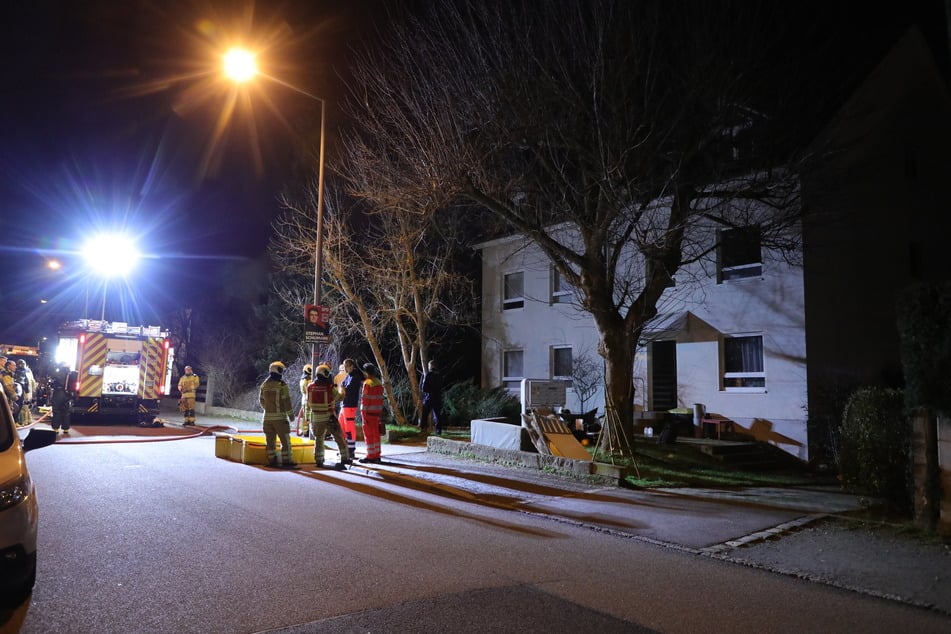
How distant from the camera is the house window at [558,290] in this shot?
66.1 feet

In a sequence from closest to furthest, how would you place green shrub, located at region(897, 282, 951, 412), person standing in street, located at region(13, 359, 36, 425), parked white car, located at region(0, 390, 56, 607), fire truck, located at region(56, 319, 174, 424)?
parked white car, located at region(0, 390, 56, 607)
green shrub, located at region(897, 282, 951, 412)
person standing in street, located at region(13, 359, 36, 425)
fire truck, located at region(56, 319, 174, 424)

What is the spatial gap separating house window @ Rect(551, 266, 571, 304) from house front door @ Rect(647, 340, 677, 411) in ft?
10.1

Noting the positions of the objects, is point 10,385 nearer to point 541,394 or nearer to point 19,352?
point 19,352

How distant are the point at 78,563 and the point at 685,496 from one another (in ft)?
24.5

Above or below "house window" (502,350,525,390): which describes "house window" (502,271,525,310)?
above

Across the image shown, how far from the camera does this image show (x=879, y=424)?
7.88 meters

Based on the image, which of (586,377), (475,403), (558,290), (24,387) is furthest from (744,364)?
(24,387)

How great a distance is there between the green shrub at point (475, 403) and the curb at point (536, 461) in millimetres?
4712

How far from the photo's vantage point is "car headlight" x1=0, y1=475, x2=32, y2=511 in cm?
410

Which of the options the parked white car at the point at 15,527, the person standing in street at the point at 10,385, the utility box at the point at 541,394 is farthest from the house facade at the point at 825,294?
the person standing in street at the point at 10,385

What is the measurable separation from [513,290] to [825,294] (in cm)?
967

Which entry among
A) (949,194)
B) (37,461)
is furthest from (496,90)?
(949,194)

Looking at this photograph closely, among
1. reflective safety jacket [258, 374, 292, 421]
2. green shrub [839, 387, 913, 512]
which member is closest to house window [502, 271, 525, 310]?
reflective safety jacket [258, 374, 292, 421]

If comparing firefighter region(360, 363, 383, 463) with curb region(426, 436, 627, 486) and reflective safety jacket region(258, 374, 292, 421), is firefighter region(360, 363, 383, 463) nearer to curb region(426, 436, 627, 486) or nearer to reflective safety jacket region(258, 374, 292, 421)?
reflective safety jacket region(258, 374, 292, 421)
